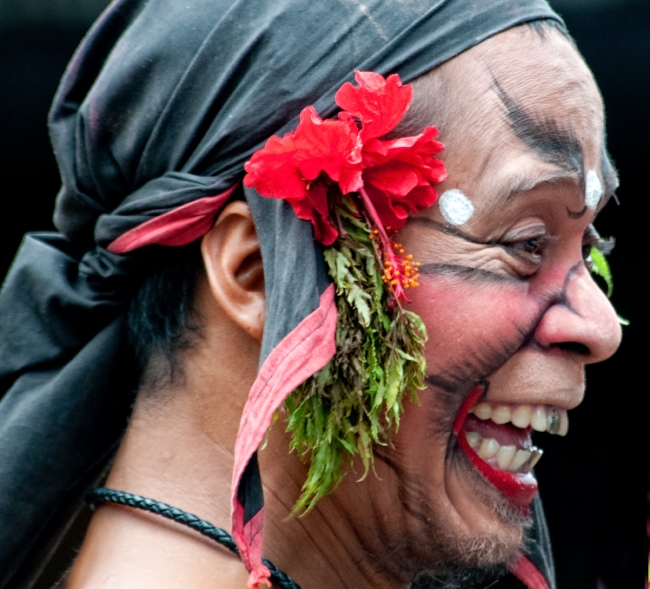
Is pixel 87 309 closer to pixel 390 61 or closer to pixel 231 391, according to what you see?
pixel 231 391

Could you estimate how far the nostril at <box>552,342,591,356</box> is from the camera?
219 centimetres

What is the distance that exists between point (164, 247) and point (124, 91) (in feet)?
1.29

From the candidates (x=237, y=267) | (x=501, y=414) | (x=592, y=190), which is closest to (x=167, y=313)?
(x=237, y=267)

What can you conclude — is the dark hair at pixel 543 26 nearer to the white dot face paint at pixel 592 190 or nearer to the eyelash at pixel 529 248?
the white dot face paint at pixel 592 190

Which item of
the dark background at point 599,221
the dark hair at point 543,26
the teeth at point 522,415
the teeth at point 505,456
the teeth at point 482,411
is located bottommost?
the dark background at point 599,221

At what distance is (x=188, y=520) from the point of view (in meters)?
2.05

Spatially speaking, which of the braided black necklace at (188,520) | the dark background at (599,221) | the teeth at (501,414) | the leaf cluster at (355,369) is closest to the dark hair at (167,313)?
the braided black necklace at (188,520)

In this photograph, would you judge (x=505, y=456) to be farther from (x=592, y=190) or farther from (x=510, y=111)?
(x=510, y=111)

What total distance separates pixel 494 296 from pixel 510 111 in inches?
17.0

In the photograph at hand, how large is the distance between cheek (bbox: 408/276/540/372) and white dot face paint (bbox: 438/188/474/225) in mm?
138

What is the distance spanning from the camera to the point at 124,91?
219 cm

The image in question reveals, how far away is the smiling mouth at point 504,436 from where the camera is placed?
87.1 inches

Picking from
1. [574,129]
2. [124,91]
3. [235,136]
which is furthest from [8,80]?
[574,129]

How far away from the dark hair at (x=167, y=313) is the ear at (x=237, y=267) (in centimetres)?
8
